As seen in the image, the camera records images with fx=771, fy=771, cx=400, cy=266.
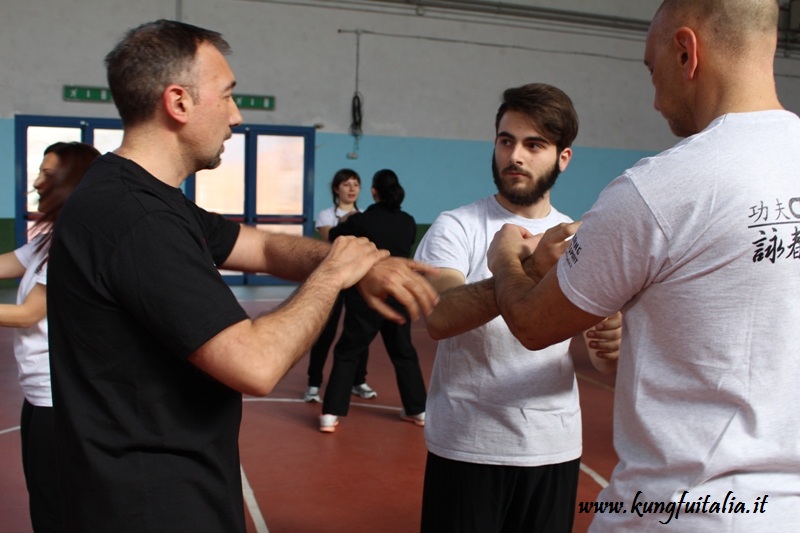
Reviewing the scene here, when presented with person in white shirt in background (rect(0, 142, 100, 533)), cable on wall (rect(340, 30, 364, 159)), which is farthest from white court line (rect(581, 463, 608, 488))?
cable on wall (rect(340, 30, 364, 159))

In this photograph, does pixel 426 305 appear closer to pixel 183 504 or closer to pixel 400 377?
pixel 183 504

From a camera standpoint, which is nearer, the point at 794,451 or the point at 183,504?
the point at 794,451

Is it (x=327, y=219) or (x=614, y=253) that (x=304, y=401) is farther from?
(x=614, y=253)

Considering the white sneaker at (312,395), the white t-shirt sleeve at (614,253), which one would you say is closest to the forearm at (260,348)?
the white t-shirt sleeve at (614,253)

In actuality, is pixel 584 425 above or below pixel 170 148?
below

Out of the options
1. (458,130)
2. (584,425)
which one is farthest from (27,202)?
(584,425)

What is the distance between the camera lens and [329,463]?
5.02m

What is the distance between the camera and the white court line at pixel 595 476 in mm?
4727

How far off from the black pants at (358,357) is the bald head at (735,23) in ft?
14.0

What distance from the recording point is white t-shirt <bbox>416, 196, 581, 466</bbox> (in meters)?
2.51

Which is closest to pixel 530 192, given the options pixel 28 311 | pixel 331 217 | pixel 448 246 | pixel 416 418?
pixel 448 246

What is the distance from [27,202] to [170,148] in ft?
37.5

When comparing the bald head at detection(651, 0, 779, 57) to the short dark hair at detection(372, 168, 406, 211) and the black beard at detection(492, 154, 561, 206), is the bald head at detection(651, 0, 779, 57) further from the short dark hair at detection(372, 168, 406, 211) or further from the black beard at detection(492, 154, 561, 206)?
the short dark hair at detection(372, 168, 406, 211)

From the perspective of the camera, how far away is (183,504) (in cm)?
167
